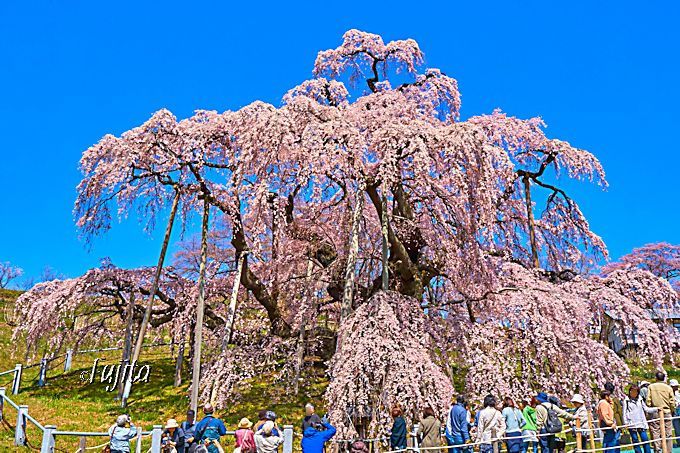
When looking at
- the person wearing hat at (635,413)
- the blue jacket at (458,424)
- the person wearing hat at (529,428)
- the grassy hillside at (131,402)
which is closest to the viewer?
the blue jacket at (458,424)

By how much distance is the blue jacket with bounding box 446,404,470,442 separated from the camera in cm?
836

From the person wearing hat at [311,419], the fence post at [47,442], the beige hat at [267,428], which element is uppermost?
the person wearing hat at [311,419]

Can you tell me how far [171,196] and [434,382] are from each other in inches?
399

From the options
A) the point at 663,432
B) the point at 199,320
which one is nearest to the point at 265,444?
the point at 199,320

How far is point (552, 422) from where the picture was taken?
8508 millimetres

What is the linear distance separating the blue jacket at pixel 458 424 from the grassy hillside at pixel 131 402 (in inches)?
217

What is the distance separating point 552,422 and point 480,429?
3.94ft

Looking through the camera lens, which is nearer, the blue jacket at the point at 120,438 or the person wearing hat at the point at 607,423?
the blue jacket at the point at 120,438

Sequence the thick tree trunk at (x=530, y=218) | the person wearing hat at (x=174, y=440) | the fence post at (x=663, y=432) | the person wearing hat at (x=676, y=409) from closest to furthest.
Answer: the person wearing hat at (x=174, y=440), the fence post at (x=663, y=432), the person wearing hat at (x=676, y=409), the thick tree trunk at (x=530, y=218)

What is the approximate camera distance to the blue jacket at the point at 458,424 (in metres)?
8.36

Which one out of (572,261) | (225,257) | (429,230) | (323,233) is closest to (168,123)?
(323,233)

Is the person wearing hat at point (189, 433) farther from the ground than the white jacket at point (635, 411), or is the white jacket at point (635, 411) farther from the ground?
the white jacket at point (635, 411)

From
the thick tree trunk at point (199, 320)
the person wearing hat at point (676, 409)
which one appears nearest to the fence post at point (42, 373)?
the thick tree trunk at point (199, 320)

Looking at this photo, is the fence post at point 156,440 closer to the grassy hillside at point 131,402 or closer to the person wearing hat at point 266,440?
the person wearing hat at point 266,440
